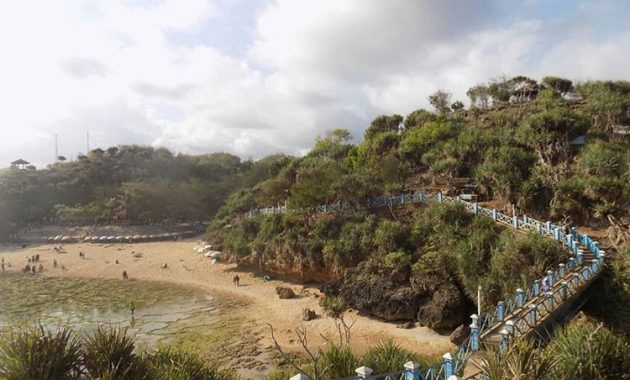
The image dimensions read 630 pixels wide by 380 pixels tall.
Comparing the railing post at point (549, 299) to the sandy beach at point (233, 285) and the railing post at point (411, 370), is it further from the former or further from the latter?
the railing post at point (411, 370)

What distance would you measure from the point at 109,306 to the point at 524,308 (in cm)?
2563

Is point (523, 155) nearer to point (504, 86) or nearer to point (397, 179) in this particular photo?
point (397, 179)

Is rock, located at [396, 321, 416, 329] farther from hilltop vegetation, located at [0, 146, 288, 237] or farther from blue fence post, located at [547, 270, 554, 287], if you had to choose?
hilltop vegetation, located at [0, 146, 288, 237]

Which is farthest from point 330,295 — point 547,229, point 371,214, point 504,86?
point 504,86

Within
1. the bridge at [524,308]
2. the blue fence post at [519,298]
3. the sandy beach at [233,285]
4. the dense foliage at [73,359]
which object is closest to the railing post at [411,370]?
the bridge at [524,308]

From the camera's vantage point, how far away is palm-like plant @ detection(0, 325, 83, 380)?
22.6 ft

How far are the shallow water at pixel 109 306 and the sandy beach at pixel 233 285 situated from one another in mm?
1751

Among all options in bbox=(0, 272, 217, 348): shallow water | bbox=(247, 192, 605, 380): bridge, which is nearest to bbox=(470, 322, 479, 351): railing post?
→ bbox=(247, 192, 605, 380): bridge

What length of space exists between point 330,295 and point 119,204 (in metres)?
47.5

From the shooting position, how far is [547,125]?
1278 inches

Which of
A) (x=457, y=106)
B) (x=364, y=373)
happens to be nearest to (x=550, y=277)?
(x=364, y=373)

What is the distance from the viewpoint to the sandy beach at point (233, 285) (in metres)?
19.0

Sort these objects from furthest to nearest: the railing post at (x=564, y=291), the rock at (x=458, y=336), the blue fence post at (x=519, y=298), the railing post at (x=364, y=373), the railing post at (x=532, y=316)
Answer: the rock at (x=458, y=336) → the railing post at (x=564, y=291) → the blue fence post at (x=519, y=298) → the railing post at (x=532, y=316) → the railing post at (x=364, y=373)

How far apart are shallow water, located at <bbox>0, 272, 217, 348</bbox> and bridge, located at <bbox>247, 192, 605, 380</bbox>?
1502cm
